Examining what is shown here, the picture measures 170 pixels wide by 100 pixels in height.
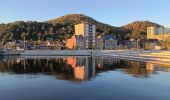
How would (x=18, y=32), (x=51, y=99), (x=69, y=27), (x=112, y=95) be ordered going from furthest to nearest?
(x=69, y=27), (x=18, y=32), (x=112, y=95), (x=51, y=99)

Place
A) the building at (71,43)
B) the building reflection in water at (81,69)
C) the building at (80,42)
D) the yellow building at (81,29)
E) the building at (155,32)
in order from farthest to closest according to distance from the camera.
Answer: the building at (155,32), the yellow building at (81,29), the building at (80,42), the building at (71,43), the building reflection in water at (81,69)

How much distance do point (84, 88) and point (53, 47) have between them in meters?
109

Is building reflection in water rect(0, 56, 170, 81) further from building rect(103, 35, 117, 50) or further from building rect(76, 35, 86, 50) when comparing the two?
building rect(103, 35, 117, 50)

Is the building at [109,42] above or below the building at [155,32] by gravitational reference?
below

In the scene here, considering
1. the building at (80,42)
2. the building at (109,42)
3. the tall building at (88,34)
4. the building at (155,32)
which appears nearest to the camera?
the building at (80,42)

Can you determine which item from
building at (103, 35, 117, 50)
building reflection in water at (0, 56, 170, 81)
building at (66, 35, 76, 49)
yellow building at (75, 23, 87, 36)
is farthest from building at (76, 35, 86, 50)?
building reflection in water at (0, 56, 170, 81)

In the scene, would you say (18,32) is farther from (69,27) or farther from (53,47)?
(69,27)

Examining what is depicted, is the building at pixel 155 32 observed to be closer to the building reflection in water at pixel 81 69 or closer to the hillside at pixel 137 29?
the hillside at pixel 137 29

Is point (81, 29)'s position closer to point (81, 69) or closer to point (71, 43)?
point (71, 43)

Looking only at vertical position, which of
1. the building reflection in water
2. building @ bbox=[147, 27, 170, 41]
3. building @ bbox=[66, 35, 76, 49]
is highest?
building @ bbox=[147, 27, 170, 41]

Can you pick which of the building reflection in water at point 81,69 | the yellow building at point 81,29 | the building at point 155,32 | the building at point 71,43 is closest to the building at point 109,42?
the yellow building at point 81,29

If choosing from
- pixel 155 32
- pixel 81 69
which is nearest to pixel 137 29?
pixel 155 32

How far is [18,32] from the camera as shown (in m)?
134

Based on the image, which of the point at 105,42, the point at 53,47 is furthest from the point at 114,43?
the point at 53,47
